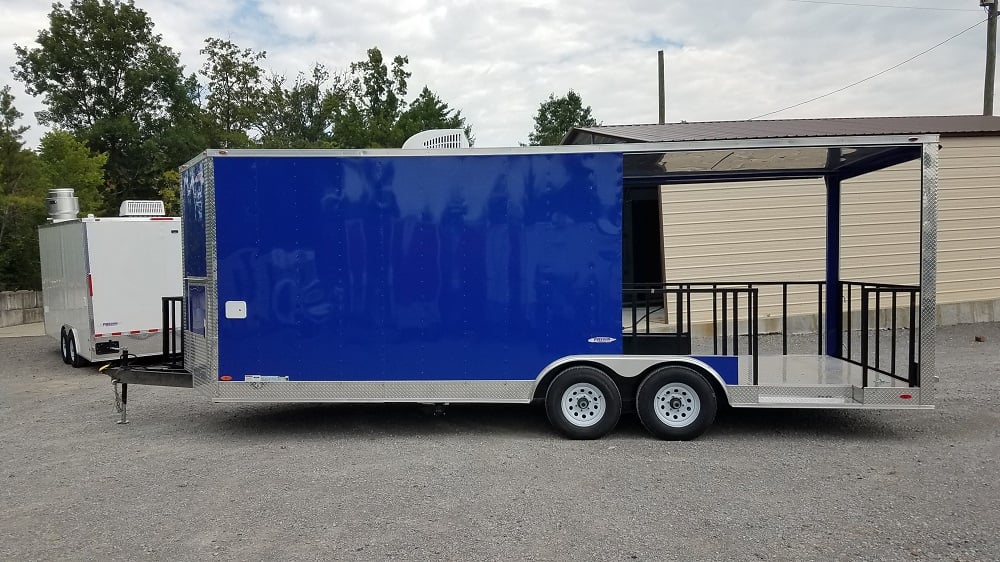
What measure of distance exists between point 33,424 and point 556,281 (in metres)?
5.86

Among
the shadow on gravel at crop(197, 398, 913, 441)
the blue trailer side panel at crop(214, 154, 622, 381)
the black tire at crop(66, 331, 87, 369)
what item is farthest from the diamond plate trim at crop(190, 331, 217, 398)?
the black tire at crop(66, 331, 87, 369)

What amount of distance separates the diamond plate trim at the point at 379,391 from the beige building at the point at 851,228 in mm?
7026

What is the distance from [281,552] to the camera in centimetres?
417

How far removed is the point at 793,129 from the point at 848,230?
238 centimetres

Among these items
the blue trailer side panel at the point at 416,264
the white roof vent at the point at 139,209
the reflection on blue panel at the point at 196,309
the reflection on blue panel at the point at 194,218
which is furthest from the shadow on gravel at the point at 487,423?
the white roof vent at the point at 139,209

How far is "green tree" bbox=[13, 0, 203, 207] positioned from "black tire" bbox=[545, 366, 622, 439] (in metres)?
33.1

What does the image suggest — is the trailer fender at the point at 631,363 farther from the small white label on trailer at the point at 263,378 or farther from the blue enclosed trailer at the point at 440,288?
the small white label on trailer at the point at 263,378

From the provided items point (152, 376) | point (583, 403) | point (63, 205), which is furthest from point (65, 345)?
point (583, 403)

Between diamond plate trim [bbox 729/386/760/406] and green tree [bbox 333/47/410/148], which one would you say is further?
green tree [bbox 333/47/410/148]

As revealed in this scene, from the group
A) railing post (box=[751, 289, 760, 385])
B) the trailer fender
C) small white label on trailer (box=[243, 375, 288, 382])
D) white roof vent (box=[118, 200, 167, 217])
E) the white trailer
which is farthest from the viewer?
white roof vent (box=[118, 200, 167, 217])

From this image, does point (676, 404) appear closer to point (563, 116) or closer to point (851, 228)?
point (851, 228)

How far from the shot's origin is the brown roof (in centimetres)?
1333

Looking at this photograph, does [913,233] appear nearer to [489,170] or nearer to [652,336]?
[652,336]

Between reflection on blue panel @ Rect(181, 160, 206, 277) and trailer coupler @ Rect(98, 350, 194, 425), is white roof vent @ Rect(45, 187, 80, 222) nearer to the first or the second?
trailer coupler @ Rect(98, 350, 194, 425)
